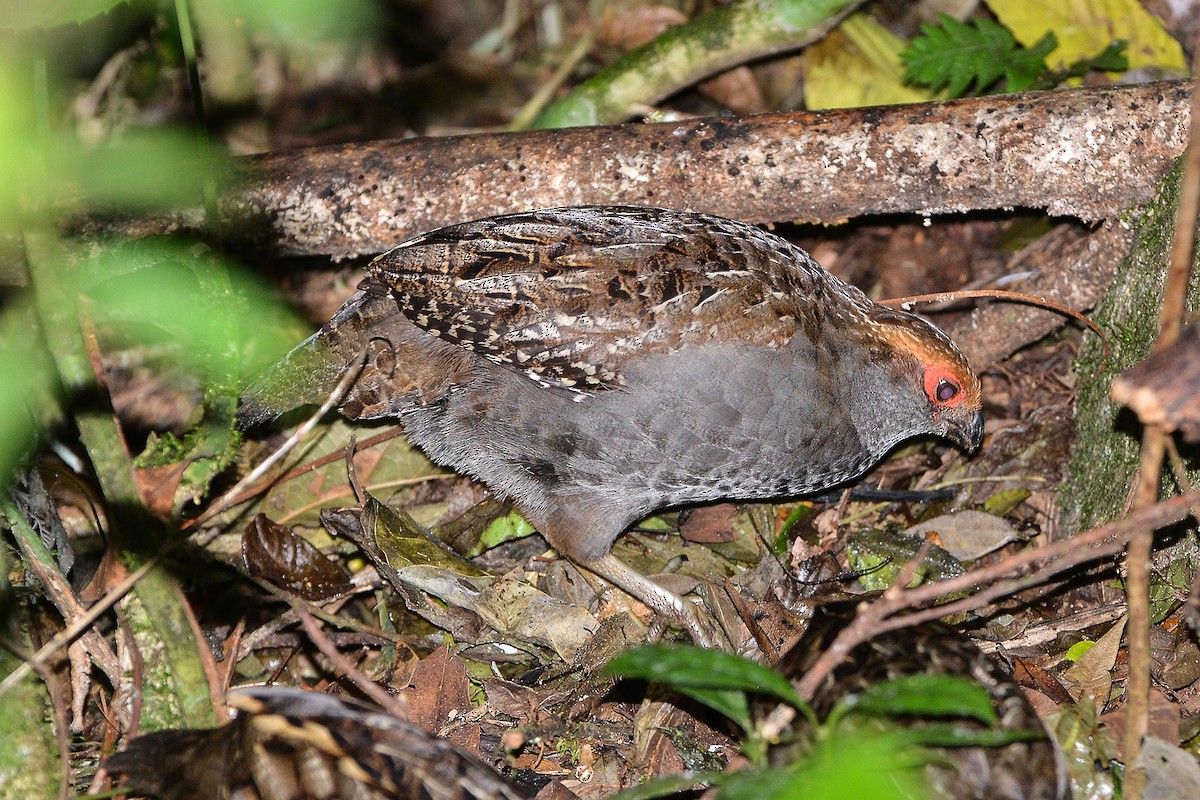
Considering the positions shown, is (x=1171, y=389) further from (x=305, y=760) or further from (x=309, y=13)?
(x=305, y=760)

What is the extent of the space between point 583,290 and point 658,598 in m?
1.35

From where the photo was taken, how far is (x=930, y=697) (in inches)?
97.3

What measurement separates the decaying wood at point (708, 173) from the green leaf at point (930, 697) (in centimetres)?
257

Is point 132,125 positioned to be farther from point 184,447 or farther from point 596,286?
point 596,286

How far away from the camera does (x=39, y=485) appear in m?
3.87

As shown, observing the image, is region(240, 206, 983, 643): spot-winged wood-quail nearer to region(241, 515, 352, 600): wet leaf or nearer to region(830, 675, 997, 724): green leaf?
region(241, 515, 352, 600): wet leaf

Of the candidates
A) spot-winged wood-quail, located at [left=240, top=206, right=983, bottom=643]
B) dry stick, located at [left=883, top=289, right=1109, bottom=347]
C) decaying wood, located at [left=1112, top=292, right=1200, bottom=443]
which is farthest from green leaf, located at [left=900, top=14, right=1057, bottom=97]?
decaying wood, located at [left=1112, top=292, right=1200, bottom=443]

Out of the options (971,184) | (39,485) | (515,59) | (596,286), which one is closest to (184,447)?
(39,485)

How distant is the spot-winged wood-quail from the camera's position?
12.9ft

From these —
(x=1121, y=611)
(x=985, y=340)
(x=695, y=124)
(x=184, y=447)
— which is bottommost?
→ (x=1121, y=611)

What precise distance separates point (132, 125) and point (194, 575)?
143 inches

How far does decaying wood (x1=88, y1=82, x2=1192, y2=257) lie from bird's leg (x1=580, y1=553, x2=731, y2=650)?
1.59 m

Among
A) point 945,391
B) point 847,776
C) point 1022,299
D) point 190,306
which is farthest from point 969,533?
point 190,306

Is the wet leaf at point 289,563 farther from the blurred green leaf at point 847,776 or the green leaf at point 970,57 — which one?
the green leaf at point 970,57
